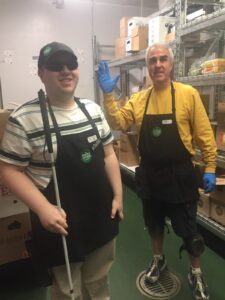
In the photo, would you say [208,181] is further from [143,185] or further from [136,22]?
[136,22]

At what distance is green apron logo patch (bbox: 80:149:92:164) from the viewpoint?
1138 mm

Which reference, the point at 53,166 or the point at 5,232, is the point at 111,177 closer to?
the point at 53,166

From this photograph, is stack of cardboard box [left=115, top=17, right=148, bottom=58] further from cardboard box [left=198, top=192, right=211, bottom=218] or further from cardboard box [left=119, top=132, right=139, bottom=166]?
cardboard box [left=198, top=192, right=211, bottom=218]

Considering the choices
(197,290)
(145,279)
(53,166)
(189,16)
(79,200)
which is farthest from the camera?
(189,16)

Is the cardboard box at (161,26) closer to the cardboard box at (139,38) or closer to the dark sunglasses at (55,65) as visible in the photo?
the cardboard box at (139,38)

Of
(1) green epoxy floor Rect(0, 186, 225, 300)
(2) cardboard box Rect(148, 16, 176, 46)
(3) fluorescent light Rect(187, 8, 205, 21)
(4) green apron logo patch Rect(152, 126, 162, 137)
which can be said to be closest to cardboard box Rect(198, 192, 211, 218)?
(1) green epoxy floor Rect(0, 186, 225, 300)

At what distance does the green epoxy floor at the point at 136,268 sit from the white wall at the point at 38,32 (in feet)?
8.69

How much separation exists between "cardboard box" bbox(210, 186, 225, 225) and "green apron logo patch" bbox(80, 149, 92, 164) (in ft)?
4.68

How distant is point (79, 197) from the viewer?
1156mm

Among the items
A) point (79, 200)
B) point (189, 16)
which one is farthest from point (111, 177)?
point (189, 16)

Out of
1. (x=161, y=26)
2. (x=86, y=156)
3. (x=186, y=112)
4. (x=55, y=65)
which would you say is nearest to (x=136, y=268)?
(x=186, y=112)

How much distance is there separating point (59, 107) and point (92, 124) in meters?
0.15

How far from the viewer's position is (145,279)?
195 cm

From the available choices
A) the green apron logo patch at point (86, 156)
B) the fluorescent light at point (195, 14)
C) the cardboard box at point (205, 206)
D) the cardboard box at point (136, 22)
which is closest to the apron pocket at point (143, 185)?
the green apron logo patch at point (86, 156)
